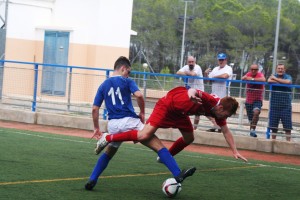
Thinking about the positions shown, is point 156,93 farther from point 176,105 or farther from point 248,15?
point 248,15

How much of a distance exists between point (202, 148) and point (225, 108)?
7.82 m

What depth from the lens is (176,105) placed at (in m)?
9.41

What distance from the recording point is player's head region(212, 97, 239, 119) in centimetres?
931

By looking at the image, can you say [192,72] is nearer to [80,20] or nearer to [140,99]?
[140,99]

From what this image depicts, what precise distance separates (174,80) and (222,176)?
7491 millimetres

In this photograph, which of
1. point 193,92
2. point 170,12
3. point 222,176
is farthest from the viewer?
point 170,12

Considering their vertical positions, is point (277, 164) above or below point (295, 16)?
below

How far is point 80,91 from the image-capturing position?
811 inches

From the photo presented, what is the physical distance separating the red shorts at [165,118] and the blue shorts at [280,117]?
7255 mm

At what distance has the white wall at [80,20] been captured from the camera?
92.8ft

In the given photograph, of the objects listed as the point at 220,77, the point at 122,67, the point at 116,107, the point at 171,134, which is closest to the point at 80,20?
the point at 171,134

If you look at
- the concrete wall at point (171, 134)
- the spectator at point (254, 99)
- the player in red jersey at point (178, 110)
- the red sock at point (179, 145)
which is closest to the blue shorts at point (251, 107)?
the spectator at point (254, 99)

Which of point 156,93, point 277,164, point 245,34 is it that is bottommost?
point 277,164

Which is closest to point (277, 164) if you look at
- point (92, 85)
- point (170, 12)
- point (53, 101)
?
point (92, 85)
